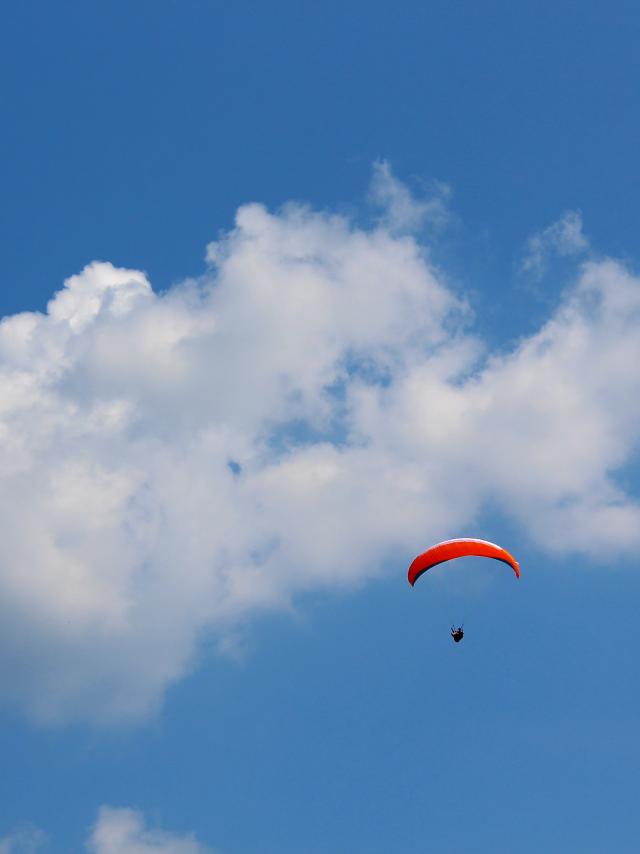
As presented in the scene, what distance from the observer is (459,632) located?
80.0m

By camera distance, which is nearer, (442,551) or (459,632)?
(442,551)

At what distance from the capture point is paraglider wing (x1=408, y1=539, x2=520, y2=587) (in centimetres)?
7231

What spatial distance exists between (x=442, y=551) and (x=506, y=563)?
4.86 metres

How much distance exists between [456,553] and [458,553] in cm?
15

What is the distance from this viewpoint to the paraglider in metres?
72.4

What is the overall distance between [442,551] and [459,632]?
422 inches

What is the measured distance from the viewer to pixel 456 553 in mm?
72312

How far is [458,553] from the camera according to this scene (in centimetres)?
7225

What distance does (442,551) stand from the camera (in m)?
72.8

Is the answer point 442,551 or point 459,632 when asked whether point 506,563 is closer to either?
point 442,551

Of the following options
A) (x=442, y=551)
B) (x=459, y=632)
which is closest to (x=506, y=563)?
(x=442, y=551)

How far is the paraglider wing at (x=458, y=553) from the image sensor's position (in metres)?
72.3

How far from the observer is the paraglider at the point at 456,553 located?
72.4 metres
